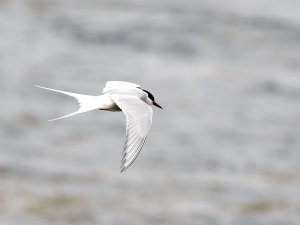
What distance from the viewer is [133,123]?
4730 mm

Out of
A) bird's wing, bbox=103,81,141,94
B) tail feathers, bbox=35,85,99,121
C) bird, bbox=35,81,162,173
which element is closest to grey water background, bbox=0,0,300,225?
bird's wing, bbox=103,81,141,94

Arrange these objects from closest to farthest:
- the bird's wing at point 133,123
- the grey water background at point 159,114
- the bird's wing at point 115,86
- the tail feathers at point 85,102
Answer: the bird's wing at point 133,123, the tail feathers at point 85,102, the bird's wing at point 115,86, the grey water background at point 159,114

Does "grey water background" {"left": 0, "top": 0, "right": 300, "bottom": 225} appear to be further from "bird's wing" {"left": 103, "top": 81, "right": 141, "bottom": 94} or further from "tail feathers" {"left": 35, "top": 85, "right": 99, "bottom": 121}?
"tail feathers" {"left": 35, "top": 85, "right": 99, "bottom": 121}

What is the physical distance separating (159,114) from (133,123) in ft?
40.9

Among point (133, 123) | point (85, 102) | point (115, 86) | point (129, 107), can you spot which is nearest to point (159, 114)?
point (115, 86)

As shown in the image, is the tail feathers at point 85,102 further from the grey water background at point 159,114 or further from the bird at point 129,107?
the grey water background at point 159,114

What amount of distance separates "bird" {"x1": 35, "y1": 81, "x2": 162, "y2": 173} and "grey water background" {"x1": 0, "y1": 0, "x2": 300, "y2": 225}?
7709 millimetres

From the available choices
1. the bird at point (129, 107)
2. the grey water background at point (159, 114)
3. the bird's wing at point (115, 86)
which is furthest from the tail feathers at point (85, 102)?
the grey water background at point (159, 114)

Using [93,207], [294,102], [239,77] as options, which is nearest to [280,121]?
[294,102]

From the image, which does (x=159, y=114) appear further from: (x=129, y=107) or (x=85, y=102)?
(x=129, y=107)

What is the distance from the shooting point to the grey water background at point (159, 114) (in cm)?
1388

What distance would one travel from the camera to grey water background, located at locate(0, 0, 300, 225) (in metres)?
13.9

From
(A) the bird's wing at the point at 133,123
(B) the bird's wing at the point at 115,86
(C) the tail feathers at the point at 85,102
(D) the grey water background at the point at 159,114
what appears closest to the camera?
(A) the bird's wing at the point at 133,123

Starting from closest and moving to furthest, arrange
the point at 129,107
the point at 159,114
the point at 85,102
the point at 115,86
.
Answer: the point at 129,107 < the point at 85,102 < the point at 115,86 < the point at 159,114
